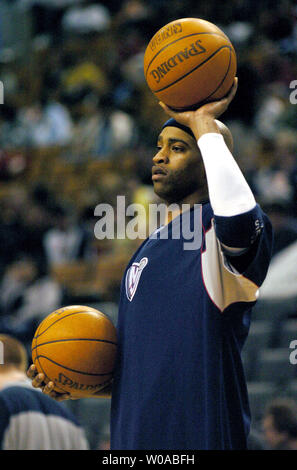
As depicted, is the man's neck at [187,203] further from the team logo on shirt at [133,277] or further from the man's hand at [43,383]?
the man's hand at [43,383]

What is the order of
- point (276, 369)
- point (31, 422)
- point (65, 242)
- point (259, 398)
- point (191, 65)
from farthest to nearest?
1. point (65, 242)
2. point (276, 369)
3. point (259, 398)
4. point (31, 422)
5. point (191, 65)

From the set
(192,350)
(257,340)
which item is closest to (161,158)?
(192,350)

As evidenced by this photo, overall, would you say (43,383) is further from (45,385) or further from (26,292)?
(26,292)

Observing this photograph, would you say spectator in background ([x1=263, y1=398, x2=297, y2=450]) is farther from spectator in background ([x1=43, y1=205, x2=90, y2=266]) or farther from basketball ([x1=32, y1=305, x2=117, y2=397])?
spectator in background ([x1=43, y1=205, x2=90, y2=266])

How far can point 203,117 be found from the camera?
2273mm

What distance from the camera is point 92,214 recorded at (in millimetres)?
8727

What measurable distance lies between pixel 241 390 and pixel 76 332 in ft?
1.94

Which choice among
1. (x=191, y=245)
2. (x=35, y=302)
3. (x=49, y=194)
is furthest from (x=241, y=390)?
(x=49, y=194)

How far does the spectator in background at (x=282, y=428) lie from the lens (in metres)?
4.19

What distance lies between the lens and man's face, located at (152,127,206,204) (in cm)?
241

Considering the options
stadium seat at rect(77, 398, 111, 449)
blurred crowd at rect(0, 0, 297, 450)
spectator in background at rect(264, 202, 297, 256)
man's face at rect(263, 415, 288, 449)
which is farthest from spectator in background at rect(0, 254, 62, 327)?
man's face at rect(263, 415, 288, 449)

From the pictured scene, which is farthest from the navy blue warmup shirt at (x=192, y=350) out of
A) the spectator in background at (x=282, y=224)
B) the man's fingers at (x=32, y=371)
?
the spectator in background at (x=282, y=224)

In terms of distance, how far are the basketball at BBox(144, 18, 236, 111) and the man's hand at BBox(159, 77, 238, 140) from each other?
0.02m

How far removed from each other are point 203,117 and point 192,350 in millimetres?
704
